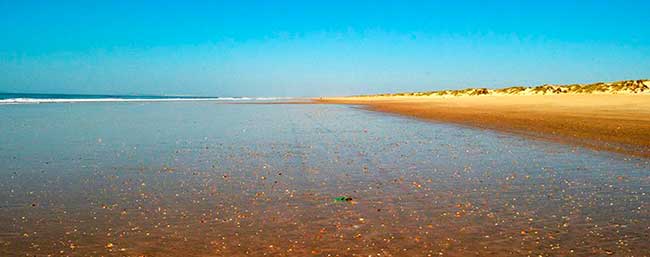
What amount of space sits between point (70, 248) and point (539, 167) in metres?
7.48

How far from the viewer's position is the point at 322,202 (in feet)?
19.9

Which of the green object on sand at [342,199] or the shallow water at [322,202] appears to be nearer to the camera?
the shallow water at [322,202]

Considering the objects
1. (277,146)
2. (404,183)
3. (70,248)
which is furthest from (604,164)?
(70,248)

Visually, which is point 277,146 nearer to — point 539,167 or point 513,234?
point 539,167

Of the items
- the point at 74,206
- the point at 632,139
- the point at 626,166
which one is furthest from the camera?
the point at 632,139

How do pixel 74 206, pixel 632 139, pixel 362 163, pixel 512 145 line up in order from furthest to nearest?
pixel 632 139, pixel 512 145, pixel 362 163, pixel 74 206

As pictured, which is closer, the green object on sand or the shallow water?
the shallow water

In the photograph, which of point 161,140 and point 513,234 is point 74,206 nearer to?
point 513,234

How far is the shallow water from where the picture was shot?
440cm

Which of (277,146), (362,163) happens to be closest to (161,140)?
(277,146)

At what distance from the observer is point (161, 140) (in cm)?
1359

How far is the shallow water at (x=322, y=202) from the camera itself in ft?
14.4

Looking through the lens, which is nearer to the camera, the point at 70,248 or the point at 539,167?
the point at 70,248

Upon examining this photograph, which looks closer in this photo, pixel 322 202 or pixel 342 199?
pixel 322 202
